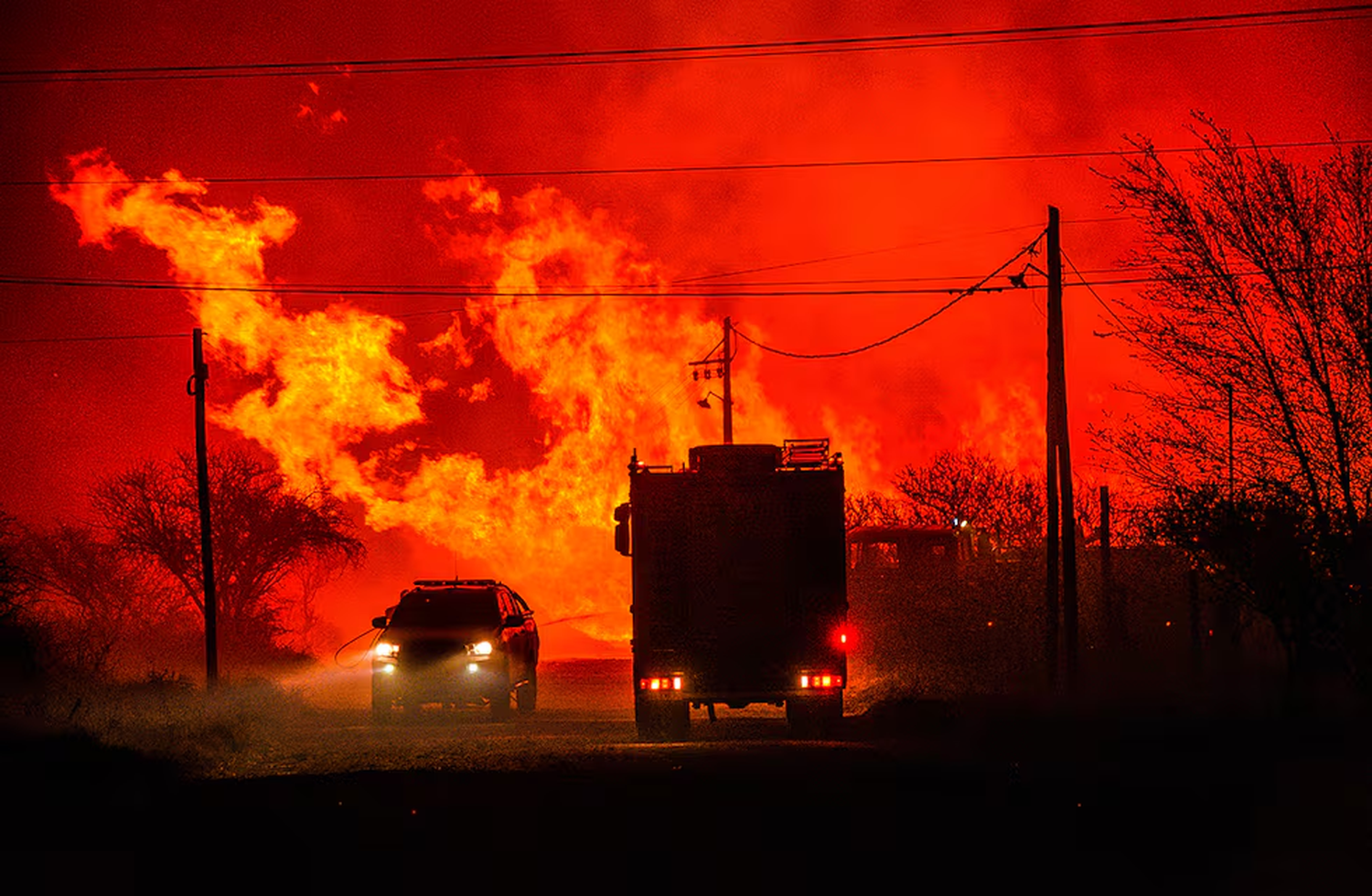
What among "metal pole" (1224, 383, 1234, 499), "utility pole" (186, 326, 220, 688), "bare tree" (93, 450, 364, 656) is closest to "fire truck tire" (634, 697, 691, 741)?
"metal pole" (1224, 383, 1234, 499)

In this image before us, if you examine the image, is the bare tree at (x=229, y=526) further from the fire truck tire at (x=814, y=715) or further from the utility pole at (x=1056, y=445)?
the fire truck tire at (x=814, y=715)

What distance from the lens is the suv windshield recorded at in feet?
87.1

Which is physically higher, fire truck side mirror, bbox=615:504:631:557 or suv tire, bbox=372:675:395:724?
fire truck side mirror, bbox=615:504:631:557

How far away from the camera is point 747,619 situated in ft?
71.5

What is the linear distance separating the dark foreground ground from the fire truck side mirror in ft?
8.39

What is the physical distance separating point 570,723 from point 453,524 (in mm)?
33647

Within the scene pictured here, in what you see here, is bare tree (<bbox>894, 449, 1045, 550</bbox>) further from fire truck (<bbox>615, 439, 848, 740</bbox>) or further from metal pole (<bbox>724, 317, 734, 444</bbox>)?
fire truck (<bbox>615, 439, 848, 740</bbox>)

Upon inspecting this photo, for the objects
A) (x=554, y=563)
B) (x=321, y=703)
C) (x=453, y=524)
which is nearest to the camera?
(x=321, y=703)

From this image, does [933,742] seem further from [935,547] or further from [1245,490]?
[935,547]

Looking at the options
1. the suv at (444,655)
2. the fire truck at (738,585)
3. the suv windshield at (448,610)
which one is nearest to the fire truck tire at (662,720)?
the fire truck at (738,585)

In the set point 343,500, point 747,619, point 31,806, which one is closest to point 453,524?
point 343,500

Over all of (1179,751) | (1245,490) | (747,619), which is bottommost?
(1179,751)

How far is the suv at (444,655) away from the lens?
2606 centimetres

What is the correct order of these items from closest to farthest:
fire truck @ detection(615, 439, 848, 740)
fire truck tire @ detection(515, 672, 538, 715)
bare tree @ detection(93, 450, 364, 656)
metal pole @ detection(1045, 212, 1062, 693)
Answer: fire truck @ detection(615, 439, 848, 740)
fire truck tire @ detection(515, 672, 538, 715)
metal pole @ detection(1045, 212, 1062, 693)
bare tree @ detection(93, 450, 364, 656)
